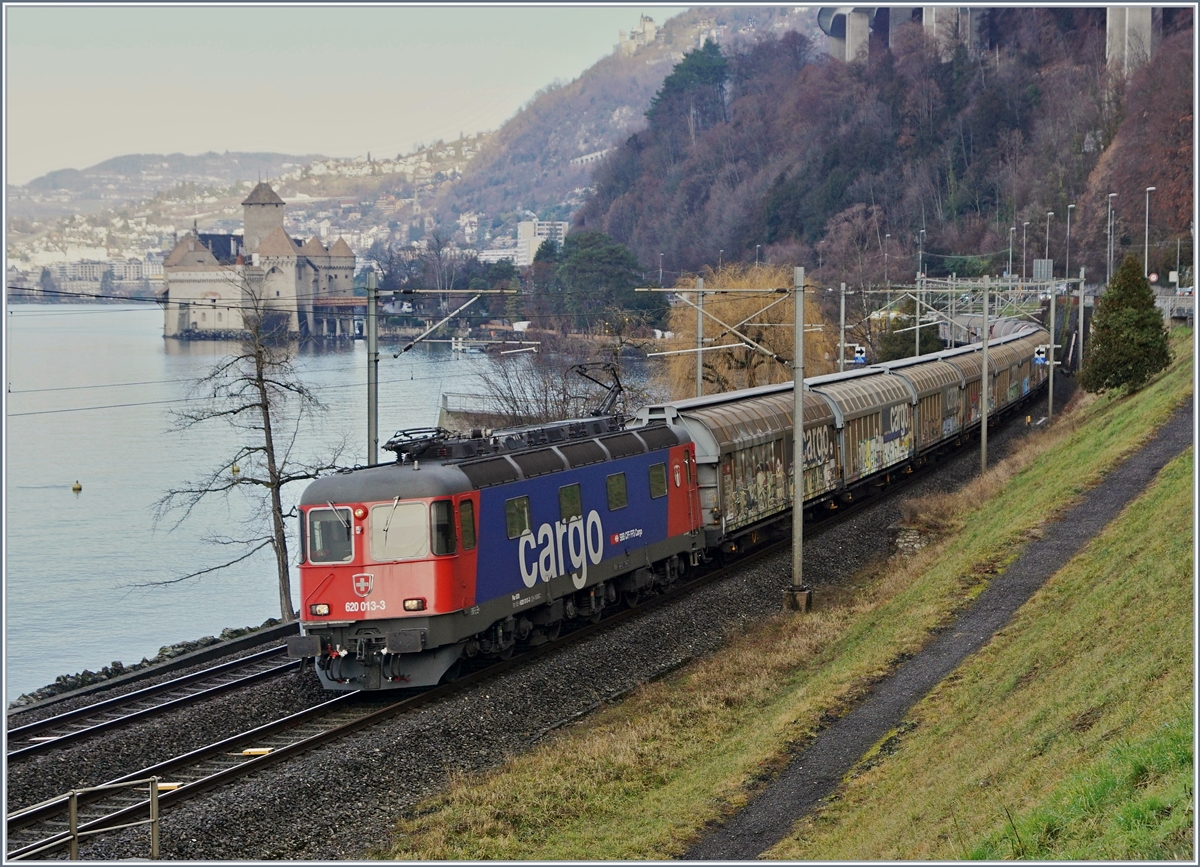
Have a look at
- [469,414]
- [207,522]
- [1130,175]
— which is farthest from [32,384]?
[1130,175]

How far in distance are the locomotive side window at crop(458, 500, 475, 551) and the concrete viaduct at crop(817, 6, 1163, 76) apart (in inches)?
4799

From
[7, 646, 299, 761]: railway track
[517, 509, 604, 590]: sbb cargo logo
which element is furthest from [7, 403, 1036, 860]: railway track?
[7, 646, 299, 761]: railway track

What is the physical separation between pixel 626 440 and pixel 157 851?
13.7 meters

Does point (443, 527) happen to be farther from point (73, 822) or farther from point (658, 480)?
point (73, 822)

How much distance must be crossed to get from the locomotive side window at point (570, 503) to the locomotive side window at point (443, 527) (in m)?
3.55

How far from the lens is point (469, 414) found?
6322 cm

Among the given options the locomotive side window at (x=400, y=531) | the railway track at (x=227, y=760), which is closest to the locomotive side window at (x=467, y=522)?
the locomotive side window at (x=400, y=531)

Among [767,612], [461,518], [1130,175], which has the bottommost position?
[767,612]

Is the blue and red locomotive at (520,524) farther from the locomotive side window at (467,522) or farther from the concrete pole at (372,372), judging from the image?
the concrete pole at (372,372)

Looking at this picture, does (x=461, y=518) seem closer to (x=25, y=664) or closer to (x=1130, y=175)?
(x=25, y=664)

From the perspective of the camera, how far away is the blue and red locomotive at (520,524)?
63.5ft

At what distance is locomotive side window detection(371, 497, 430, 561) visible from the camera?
63.3 feet

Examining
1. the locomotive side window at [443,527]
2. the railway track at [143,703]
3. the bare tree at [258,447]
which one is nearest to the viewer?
the railway track at [143,703]

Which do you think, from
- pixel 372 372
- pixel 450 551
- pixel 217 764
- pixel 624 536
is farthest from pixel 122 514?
pixel 217 764
